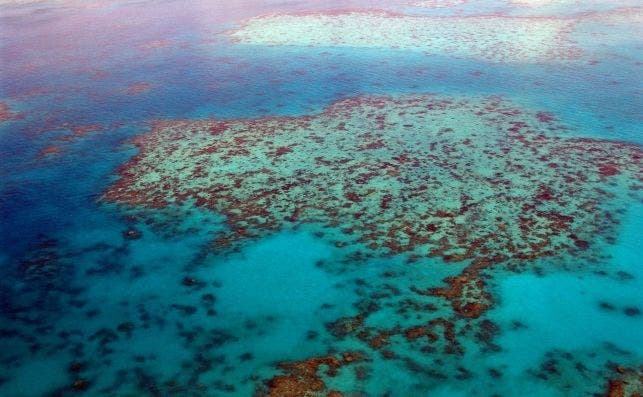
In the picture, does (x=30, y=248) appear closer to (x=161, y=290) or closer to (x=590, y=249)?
(x=161, y=290)

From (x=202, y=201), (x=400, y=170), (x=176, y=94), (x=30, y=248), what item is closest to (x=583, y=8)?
(x=400, y=170)

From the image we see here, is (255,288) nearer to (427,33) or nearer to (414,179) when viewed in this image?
(414,179)

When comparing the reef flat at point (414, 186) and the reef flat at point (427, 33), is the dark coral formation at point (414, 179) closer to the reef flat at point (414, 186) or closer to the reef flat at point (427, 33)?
the reef flat at point (414, 186)

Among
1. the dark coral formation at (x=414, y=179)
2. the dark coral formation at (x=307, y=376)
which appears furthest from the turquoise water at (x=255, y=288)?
the dark coral formation at (x=414, y=179)

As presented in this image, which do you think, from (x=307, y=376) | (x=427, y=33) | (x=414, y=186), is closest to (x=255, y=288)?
(x=307, y=376)

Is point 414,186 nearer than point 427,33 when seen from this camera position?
Yes

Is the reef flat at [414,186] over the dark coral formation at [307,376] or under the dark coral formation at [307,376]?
over

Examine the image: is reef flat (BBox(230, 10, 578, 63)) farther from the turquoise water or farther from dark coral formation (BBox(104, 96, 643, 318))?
dark coral formation (BBox(104, 96, 643, 318))

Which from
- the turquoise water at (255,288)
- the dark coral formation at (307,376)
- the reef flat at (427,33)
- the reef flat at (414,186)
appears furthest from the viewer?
the reef flat at (427,33)

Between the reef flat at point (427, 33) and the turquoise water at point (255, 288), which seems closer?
the turquoise water at point (255, 288)
